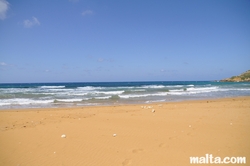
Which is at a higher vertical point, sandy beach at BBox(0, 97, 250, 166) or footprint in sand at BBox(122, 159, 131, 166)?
sandy beach at BBox(0, 97, 250, 166)

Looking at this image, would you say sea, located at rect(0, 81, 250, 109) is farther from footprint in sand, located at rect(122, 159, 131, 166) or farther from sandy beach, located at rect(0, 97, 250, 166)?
footprint in sand, located at rect(122, 159, 131, 166)

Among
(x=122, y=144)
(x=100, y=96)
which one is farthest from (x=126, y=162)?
(x=100, y=96)

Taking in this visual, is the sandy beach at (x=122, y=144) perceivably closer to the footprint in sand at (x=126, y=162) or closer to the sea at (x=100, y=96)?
the footprint in sand at (x=126, y=162)

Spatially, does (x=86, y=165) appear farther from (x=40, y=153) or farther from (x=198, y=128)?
(x=198, y=128)

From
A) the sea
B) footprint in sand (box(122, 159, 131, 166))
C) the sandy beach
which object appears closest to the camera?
footprint in sand (box(122, 159, 131, 166))

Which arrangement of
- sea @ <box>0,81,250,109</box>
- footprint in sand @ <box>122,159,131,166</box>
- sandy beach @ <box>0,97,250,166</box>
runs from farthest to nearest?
sea @ <box>0,81,250,109</box> < sandy beach @ <box>0,97,250,166</box> < footprint in sand @ <box>122,159,131,166</box>

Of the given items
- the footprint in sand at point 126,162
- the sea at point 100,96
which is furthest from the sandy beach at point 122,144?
the sea at point 100,96

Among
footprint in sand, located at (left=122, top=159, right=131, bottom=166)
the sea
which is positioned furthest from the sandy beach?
the sea

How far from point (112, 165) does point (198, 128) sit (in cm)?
378

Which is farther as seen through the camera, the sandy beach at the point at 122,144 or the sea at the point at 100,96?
the sea at the point at 100,96

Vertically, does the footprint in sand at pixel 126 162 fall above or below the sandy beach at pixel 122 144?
below

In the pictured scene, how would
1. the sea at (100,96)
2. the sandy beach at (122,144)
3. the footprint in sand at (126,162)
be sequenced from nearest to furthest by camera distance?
the footprint in sand at (126,162)
the sandy beach at (122,144)
the sea at (100,96)

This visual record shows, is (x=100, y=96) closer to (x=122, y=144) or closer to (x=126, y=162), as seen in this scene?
(x=122, y=144)

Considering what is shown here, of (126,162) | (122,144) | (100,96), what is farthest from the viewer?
(100,96)
